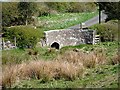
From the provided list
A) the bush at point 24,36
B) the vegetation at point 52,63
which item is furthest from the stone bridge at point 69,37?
the bush at point 24,36

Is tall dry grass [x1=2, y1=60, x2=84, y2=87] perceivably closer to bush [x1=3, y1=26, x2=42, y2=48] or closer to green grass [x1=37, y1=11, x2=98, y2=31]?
bush [x1=3, y1=26, x2=42, y2=48]

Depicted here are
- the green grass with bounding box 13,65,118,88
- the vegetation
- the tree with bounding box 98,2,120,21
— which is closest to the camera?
the green grass with bounding box 13,65,118,88

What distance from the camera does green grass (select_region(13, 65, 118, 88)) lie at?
720 cm

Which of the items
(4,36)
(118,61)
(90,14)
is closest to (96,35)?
(4,36)

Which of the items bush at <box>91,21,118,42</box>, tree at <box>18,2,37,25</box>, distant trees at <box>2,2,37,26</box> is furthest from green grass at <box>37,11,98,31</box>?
bush at <box>91,21,118,42</box>

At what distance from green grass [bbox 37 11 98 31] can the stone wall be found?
8808mm

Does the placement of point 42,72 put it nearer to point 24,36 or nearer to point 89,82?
point 89,82

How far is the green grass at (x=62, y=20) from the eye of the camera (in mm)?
32294

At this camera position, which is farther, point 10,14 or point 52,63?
point 10,14

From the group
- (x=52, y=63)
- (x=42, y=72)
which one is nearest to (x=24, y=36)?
(x=52, y=63)

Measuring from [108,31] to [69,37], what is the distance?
2612 mm

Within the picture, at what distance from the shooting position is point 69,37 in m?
22.0

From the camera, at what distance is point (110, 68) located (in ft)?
29.2

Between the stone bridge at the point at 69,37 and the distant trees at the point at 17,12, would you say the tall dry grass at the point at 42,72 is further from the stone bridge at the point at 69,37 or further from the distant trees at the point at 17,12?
the distant trees at the point at 17,12
